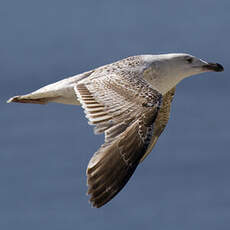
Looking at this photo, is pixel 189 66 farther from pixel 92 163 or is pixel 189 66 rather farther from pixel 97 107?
pixel 92 163

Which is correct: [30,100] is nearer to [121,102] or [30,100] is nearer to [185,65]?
[121,102]

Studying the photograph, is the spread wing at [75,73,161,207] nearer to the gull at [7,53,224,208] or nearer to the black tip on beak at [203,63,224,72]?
the gull at [7,53,224,208]

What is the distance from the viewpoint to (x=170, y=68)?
20.5 m

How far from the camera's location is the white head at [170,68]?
66.1ft

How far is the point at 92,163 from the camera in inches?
627

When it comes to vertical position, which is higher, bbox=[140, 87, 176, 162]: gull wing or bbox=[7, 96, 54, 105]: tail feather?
bbox=[7, 96, 54, 105]: tail feather

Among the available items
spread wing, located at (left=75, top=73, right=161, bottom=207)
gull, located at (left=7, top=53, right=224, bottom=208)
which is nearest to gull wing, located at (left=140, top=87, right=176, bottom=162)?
gull, located at (left=7, top=53, right=224, bottom=208)

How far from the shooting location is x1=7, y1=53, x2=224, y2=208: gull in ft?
52.5

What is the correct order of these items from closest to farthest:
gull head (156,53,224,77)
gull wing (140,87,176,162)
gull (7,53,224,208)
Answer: gull (7,53,224,208) → gull head (156,53,224,77) → gull wing (140,87,176,162)

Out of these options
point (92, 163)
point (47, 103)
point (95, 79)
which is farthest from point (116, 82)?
point (92, 163)

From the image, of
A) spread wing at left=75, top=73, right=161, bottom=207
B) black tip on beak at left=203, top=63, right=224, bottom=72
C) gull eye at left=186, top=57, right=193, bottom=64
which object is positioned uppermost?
spread wing at left=75, top=73, right=161, bottom=207

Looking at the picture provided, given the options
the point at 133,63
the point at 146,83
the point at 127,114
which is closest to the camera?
the point at 127,114

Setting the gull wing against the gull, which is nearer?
the gull

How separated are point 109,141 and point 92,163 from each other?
738 mm
